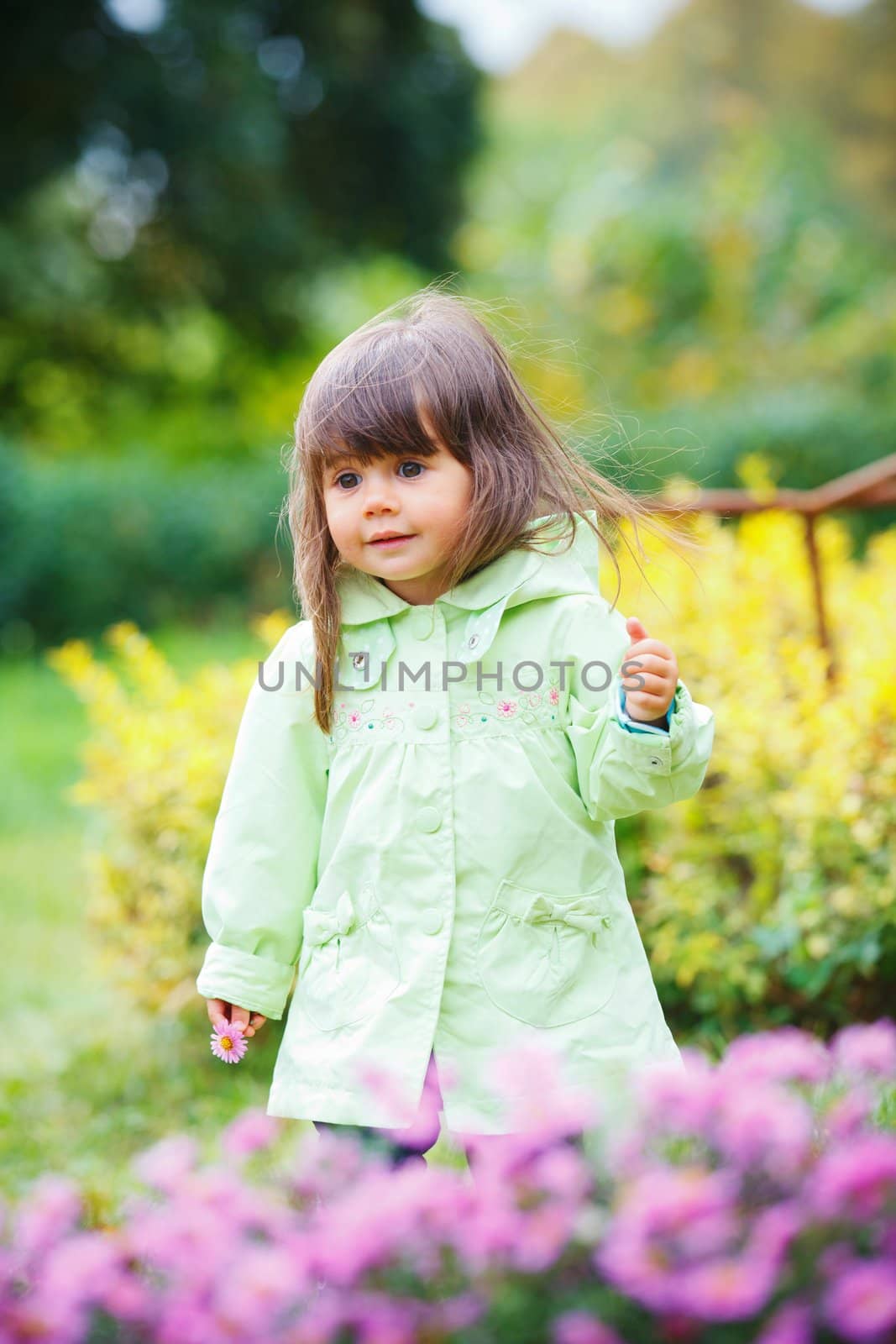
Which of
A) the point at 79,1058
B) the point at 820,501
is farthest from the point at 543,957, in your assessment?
the point at 79,1058

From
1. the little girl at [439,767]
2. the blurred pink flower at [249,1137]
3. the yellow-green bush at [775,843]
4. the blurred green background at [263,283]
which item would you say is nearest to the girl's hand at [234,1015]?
the little girl at [439,767]

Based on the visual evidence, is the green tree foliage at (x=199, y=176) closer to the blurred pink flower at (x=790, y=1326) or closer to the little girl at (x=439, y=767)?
the little girl at (x=439, y=767)

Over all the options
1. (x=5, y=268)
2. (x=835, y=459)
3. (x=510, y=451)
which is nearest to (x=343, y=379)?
(x=510, y=451)

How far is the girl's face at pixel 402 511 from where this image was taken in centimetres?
174

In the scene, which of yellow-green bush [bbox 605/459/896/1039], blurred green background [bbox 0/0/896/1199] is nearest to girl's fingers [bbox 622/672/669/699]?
yellow-green bush [bbox 605/459/896/1039]

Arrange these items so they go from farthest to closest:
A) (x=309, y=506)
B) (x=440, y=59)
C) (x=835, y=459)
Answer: (x=440, y=59) < (x=835, y=459) < (x=309, y=506)

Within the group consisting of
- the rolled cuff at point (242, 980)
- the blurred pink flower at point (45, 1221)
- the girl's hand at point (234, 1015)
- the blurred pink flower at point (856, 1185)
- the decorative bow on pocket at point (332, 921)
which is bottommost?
the blurred pink flower at point (45, 1221)

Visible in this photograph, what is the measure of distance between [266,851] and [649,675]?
2.00 ft

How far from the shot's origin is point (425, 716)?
5.78ft

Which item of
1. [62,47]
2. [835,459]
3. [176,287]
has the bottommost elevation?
[835,459]

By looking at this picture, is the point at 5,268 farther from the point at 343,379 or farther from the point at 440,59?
the point at 343,379

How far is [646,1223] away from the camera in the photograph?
878mm

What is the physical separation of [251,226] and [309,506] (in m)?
13.3

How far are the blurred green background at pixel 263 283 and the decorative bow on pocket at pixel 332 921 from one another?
602 cm
